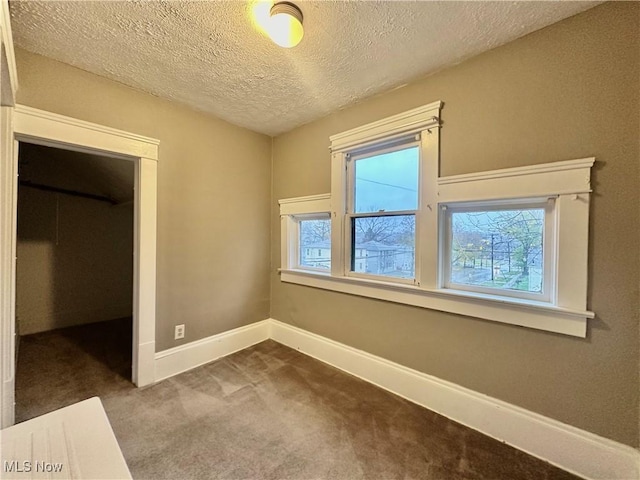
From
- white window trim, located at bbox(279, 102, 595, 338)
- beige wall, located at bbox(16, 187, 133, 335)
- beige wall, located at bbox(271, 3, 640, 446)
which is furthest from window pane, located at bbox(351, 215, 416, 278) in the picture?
beige wall, located at bbox(16, 187, 133, 335)

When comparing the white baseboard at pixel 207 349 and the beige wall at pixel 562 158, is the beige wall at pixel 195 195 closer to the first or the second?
the white baseboard at pixel 207 349

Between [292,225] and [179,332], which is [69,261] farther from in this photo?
[292,225]

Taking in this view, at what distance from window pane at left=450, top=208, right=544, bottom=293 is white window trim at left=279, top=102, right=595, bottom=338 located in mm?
100

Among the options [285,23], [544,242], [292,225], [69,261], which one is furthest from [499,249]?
[69,261]

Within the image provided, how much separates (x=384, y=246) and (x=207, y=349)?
1.87m

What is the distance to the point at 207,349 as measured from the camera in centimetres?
245

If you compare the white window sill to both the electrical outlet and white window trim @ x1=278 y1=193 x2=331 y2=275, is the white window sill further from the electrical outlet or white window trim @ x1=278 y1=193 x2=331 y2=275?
the electrical outlet

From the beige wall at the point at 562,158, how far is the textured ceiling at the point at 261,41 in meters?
0.14

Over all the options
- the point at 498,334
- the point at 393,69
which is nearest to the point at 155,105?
the point at 393,69

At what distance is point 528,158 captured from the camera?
1.48 meters

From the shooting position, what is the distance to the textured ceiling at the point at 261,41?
1308 mm

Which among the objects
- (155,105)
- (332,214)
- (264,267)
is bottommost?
(264,267)

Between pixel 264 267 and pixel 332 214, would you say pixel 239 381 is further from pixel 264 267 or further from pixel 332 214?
pixel 332 214

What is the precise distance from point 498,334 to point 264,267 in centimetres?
222
